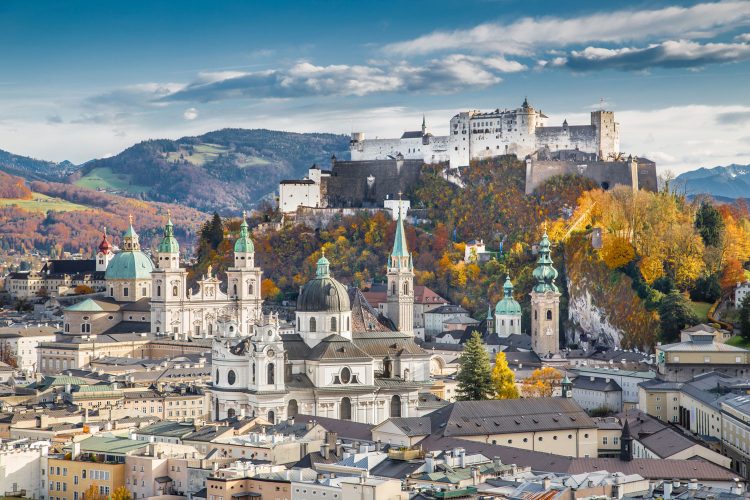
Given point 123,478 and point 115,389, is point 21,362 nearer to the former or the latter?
point 115,389

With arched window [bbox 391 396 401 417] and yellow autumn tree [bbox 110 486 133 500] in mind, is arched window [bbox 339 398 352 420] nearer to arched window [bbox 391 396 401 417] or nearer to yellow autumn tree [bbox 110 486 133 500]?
arched window [bbox 391 396 401 417]

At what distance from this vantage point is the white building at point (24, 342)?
126 metres

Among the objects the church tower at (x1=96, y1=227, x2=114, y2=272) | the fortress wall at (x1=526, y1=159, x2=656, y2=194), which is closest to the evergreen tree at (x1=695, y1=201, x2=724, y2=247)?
the fortress wall at (x1=526, y1=159, x2=656, y2=194)

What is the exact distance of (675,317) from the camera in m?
101

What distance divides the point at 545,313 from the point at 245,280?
1053 inches

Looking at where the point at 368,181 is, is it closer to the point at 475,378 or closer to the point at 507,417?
the point at 475,378

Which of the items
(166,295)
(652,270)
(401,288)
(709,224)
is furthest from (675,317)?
(166,295)

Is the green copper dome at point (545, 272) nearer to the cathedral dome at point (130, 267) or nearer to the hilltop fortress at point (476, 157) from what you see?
the hilltop fortress at point (476, 157)

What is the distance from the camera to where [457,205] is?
137 meters

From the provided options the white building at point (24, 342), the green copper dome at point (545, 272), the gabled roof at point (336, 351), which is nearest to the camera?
the gabled roof at point (336, 351)

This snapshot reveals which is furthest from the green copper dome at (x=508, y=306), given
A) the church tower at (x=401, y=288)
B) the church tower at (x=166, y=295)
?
the church tower at (x=166, y=295)

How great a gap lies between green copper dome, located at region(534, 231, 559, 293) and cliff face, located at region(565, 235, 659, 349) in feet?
6.17

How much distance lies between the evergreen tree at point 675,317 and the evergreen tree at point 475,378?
15.1m

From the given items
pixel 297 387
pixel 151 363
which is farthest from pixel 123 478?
pixel 151 363
